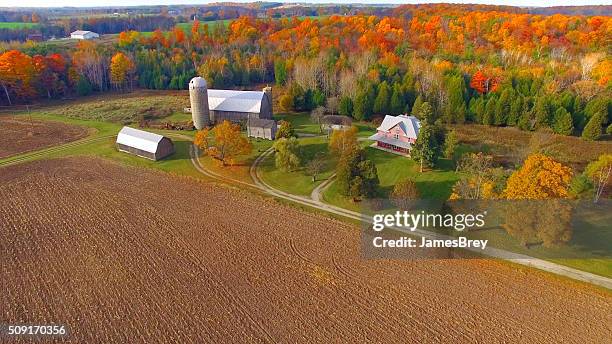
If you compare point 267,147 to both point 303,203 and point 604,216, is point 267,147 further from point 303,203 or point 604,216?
point 604,216

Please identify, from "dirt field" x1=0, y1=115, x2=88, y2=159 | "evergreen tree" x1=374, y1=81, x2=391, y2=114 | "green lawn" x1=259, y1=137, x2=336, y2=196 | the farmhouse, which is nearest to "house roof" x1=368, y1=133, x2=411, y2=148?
the farmhouse

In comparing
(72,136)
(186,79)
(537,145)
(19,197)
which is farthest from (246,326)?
(186,79)

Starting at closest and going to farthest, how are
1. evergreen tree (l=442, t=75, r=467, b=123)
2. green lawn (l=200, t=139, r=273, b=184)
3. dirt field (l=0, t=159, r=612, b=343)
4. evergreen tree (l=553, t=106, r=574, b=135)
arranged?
dirt field (l=0, t=159, r=612, b=343) → green lawn (l=200, t=139, r=273, b=184) → evergreen tree (l=553, t=106, r=574, b=135) → evergreen tree (l=442, t=75, r=467, b=123)

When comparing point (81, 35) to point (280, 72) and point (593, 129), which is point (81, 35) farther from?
point (593, 129)

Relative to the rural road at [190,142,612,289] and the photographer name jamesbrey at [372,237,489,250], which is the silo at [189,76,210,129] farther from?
the photographer name jamesbrey at [372,237,489,250]

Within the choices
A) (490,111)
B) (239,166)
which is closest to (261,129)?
(239,166)
